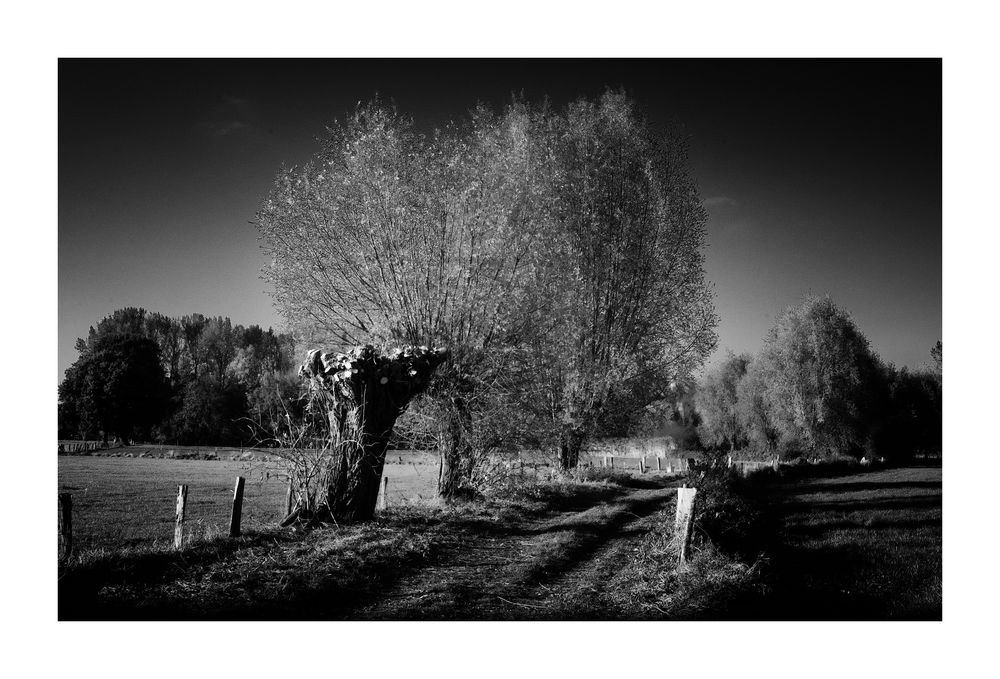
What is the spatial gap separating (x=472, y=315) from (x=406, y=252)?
1.70 m

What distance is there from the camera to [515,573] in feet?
20.0

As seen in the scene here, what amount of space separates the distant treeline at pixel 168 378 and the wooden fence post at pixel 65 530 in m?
1.54

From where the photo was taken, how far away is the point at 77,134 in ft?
19.5

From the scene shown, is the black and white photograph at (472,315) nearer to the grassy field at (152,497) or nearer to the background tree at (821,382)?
the grassy field at (152,497)

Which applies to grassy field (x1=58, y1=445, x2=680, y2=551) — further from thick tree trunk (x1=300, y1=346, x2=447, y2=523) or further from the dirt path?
the dirt path

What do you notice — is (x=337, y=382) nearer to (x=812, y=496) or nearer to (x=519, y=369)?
(x=519, y=369)

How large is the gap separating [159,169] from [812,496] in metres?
14.9

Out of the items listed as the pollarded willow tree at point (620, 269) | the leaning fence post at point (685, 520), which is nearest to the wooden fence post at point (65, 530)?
the leaning fence post at point (685, 520)

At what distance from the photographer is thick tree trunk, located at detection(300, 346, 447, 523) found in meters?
8.00

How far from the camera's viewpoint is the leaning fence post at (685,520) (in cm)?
606

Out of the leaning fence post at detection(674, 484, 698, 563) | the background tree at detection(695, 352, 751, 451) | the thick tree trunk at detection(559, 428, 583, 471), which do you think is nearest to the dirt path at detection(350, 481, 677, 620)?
the leaning fence post at detection(674, 484, 698, 563)

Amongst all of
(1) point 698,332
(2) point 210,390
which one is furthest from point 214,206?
(1) point 698,332
